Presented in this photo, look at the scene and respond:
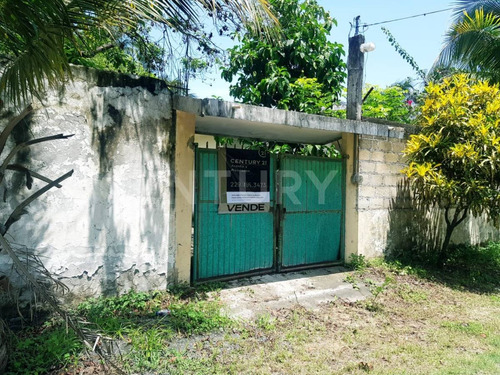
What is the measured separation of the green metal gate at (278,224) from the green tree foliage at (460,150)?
145cm

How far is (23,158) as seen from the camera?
136 inches

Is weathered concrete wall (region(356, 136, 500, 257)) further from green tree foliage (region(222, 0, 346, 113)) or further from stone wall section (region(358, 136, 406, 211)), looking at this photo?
green tree foliage (region(222, 0, 346, 113))

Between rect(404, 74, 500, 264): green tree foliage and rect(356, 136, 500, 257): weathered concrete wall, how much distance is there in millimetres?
503

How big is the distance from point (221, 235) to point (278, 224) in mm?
999

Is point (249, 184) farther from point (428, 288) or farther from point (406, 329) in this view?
point (428, 288)

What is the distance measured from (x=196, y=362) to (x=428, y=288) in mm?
4026

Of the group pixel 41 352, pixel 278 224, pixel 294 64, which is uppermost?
pixel 294 64

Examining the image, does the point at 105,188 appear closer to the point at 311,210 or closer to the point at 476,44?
the point at 311,210

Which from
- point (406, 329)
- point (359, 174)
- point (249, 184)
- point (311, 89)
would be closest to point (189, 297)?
point (249, 184)

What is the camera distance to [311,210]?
19.2 ft

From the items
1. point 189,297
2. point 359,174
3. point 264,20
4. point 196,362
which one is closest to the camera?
point 264,20

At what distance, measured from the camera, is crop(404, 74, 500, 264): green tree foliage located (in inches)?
219

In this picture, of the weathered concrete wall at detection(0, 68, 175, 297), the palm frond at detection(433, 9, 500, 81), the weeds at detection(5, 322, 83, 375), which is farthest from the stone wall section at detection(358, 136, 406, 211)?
the weeds at detection(5, 322, 83, 375)

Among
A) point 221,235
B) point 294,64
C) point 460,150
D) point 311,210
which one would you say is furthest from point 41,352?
point 294,64
